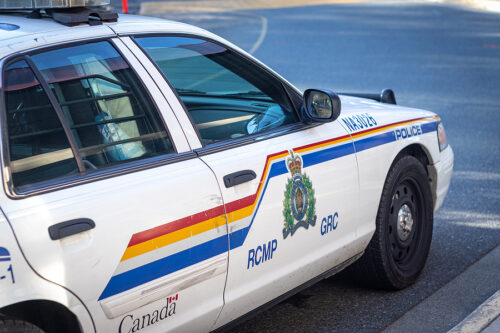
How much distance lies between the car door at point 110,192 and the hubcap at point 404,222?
1676 millimetres

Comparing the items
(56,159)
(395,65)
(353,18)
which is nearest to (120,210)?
(56,159)

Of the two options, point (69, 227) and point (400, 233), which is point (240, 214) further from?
point (400, 233)

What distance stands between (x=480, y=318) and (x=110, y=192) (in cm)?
226

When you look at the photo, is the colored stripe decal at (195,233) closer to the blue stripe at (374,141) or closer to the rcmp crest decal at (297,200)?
the rcmp crest decal at (297,200)

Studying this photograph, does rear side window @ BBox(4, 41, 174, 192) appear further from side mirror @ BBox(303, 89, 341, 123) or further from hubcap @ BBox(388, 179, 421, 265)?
hubcap @ BBox(388, 179, 421, 265)

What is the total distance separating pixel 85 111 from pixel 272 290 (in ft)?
4.22

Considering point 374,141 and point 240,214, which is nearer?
point 240,214

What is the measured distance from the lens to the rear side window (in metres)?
2.75

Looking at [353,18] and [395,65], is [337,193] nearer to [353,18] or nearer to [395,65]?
[395,65]

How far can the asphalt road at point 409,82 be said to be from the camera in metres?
4.40

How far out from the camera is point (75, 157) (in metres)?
2.86

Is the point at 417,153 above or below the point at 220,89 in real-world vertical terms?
below

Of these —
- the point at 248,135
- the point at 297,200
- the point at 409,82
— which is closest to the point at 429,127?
the point at 297,200

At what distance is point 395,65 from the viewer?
1339cm
